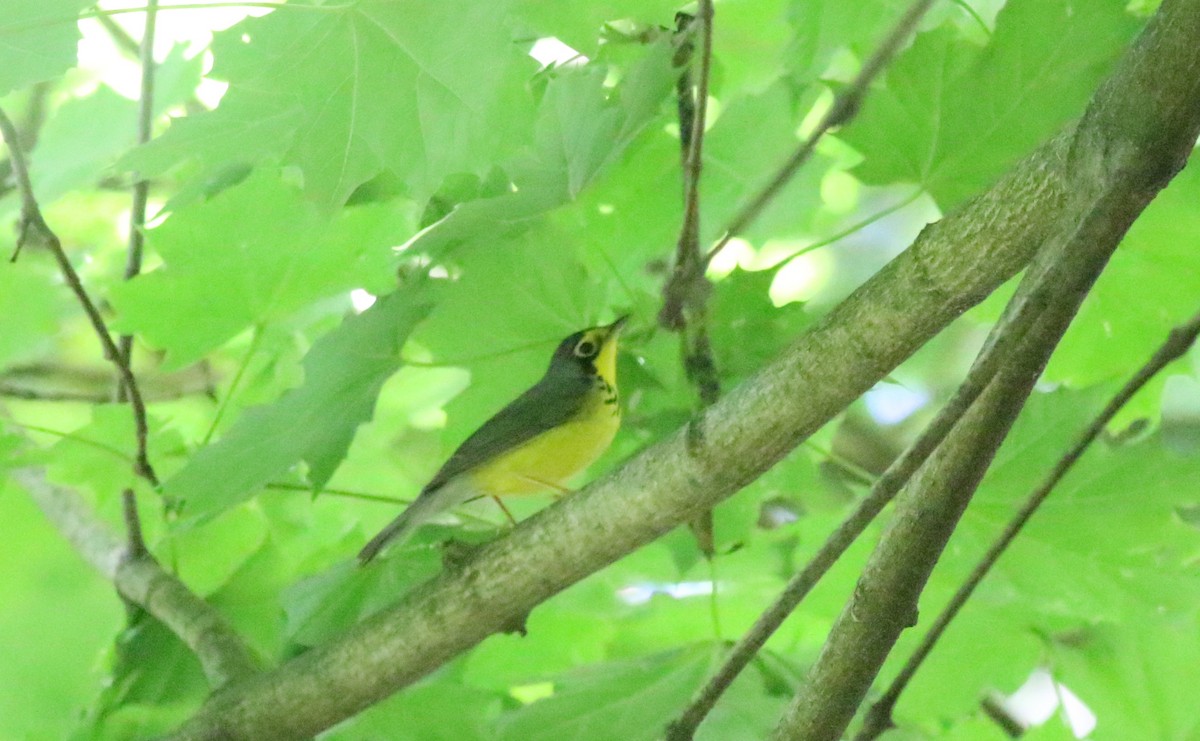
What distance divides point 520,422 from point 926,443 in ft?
2.61

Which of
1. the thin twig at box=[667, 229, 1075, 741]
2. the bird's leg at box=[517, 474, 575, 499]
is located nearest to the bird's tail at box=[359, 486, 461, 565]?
the bird's leg at box=[517, 474, 575, 499]

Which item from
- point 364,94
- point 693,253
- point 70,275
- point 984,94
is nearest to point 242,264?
point 70,275

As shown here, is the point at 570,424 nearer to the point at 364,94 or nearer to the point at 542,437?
the point at 542,437

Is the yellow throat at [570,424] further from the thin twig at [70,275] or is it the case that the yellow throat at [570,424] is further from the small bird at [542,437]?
the thin twig at [70,275]

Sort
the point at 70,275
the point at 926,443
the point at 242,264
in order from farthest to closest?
the point at 242,264 → the point at 70,275 → the point at 926,443

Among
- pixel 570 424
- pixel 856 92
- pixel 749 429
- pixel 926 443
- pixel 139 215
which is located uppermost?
pixel 139 215

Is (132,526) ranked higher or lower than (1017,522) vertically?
higher

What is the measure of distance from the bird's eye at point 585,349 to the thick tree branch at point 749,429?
35 cm

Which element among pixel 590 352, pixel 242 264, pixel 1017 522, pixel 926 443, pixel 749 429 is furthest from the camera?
pixel 590 352

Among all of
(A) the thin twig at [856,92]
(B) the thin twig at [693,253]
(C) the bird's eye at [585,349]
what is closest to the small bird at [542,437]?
(C) the bird's eye at [585,349]

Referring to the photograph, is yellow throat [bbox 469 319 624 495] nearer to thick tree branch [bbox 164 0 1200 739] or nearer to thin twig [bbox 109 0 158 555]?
thick tree branch [bbox 164 0 1200 739]

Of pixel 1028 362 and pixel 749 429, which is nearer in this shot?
pixel 1028 362

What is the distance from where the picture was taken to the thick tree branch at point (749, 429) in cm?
88

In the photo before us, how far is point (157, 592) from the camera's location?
5.50ft
